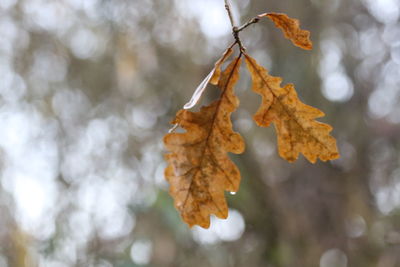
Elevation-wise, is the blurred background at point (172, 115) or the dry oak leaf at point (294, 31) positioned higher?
the blurred background at point (172, 115)

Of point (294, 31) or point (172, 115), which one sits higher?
point (172, 115)

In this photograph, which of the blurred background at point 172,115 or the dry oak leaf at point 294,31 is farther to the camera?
the blurred background at point 172,115

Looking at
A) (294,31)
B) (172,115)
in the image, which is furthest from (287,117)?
(172,115)

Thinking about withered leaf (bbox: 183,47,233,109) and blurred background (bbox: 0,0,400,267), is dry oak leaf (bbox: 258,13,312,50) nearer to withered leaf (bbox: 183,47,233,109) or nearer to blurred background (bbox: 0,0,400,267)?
withered leaf (bbox: 183,47,233,109)

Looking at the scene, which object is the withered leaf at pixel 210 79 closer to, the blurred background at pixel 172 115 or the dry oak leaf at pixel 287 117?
the dry oak leaf at pixel 287 117

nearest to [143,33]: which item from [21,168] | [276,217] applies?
[21,168]

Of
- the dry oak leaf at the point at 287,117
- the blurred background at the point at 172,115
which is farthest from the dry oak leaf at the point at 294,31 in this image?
the blurred background at the point at 172,115

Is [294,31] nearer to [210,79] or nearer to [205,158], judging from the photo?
[210,79]
